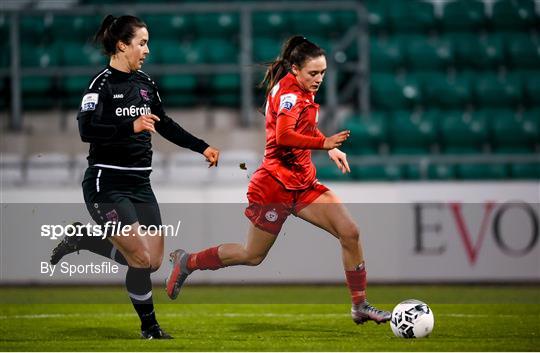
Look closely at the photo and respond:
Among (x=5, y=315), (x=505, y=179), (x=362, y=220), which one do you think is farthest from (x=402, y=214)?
(x=5, y=315)

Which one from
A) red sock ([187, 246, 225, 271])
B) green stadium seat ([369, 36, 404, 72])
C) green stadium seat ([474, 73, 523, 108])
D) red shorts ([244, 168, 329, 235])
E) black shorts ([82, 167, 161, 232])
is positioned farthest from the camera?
green stadium seat ([369, 36, 404, 72])

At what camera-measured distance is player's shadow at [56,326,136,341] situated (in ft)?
23.7

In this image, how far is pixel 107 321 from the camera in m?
8.39

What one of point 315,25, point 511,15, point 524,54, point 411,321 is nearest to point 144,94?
point 411,321

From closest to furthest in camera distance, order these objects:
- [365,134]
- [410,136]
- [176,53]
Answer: [365,134] → [410,136] → [176,53]

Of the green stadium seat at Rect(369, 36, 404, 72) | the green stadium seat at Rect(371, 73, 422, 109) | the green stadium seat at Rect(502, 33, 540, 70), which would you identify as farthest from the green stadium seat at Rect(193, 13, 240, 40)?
the green stadium seat at Rect(502, 33, 540, 70)

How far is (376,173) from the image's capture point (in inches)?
536

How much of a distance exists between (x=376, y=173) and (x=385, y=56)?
245cm

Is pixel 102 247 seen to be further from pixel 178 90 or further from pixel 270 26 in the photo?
pixel 270 26

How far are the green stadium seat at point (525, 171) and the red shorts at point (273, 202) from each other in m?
7.12

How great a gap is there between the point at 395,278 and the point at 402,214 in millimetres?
729

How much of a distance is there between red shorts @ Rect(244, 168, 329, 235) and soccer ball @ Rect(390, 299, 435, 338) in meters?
0.99

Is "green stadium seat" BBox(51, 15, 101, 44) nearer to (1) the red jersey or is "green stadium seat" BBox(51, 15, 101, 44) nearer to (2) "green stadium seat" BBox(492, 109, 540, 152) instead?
(2) "green stadium seat" BBox(492, 109, 540, 152)

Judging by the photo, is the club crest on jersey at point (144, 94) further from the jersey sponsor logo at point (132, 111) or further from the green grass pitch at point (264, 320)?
the green grass pitch at point (264, 320)
